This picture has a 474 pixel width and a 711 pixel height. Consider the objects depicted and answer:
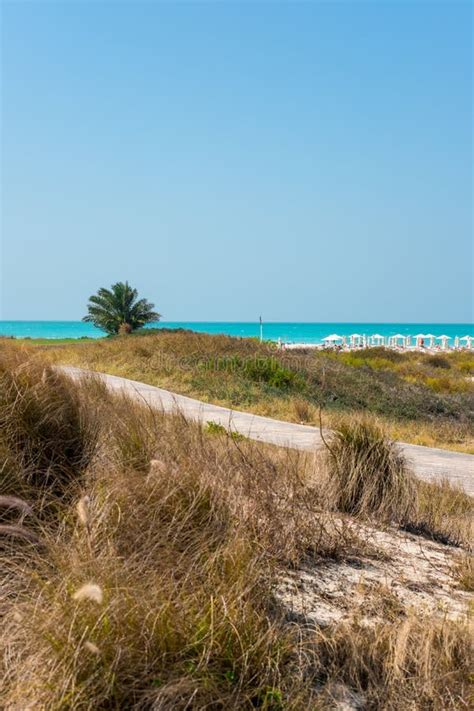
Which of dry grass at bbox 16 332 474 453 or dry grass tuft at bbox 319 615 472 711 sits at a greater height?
dry grass at bbox 16 332 474 453

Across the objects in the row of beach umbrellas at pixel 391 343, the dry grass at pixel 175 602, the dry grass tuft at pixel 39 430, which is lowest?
the dry grass at pixel 175 602

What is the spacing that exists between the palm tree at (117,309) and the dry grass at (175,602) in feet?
105

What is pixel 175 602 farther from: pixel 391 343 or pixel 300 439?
pixel 391 343

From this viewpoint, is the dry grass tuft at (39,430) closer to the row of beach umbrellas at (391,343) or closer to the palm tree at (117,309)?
the palm tree at (117,309)

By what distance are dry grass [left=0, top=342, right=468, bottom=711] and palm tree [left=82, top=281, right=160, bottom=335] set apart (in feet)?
105

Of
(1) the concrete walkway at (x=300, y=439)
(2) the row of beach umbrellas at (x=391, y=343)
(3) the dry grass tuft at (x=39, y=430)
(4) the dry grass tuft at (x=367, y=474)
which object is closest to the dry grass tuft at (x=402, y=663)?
(3) the dry grass tuft at (x=39, y=430)

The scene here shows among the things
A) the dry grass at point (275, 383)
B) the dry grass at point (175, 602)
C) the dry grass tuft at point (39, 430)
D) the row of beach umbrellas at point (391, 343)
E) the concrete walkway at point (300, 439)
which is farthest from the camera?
the row of beach umbrellas at point (391, 343)

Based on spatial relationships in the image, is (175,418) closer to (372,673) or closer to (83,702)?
(372,673)

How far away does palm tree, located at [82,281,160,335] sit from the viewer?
37.0 metres

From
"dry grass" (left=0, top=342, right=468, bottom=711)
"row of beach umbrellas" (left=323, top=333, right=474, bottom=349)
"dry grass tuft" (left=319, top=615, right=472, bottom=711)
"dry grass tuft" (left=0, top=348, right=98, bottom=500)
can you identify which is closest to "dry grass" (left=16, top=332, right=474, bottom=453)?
"dry grass tuft" (left=0, top=348, right=98, bottom=500)

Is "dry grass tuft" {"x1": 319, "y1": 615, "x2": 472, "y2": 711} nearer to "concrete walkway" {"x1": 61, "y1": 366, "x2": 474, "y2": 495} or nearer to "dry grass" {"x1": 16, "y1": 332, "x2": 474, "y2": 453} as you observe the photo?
"concrete walkway" {"x1": 61, "y1": 366, "x2": 474, "y2": 495}

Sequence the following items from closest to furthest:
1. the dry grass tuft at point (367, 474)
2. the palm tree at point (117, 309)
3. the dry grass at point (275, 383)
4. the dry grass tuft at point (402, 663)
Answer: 1. the dry grass tuft at point (402, 663)
2. the dry grass tuft at point (367, 474)
3. the dry grass at point (275, 383)
4. the palm tree at point (117, 309)

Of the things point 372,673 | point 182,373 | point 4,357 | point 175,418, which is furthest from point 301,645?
point 182,373

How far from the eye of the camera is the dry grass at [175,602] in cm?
287
